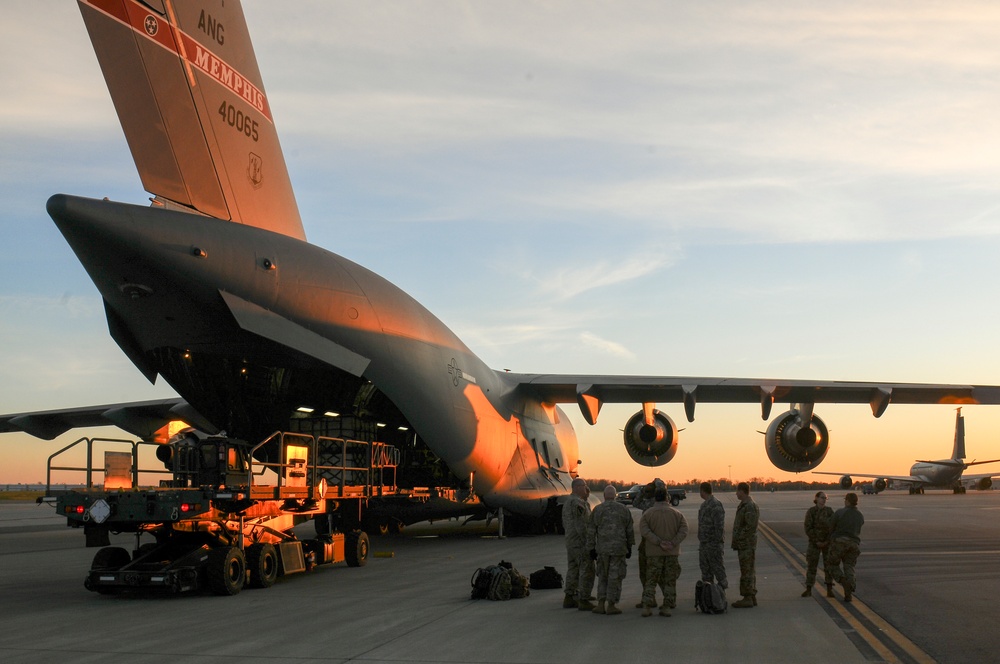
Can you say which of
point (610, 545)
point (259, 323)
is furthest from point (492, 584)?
point (259, 323)

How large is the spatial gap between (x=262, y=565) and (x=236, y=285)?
13.0 ft

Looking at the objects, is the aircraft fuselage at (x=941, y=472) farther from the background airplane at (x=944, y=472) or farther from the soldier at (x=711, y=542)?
the soldier at (x=711, y=542)

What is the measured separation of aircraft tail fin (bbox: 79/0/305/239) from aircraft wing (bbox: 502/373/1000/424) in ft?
34.5

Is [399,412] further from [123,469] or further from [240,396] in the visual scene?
[123,469]

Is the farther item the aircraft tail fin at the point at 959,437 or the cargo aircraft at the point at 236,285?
the aircraft tail fin at the point at 959,437

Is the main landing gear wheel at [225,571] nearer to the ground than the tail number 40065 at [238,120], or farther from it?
nearer to the ground

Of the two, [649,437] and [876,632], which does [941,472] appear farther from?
[876,632]

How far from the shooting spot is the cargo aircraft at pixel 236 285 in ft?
41.5

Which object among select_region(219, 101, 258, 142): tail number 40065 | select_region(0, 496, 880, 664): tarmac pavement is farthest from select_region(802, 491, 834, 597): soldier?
select_region(219, 101, 258, 142): tail number 40065

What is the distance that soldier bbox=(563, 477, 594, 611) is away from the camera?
10.7 metres

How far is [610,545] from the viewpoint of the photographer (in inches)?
412

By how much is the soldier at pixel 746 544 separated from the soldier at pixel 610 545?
1295 millimetres

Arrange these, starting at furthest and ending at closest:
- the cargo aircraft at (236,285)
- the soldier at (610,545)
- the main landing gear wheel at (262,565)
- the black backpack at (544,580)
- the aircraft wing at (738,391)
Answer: the aircraft wing at (738,391) → the main landing gear wheel at (262,565) → the black backpack at (544,580) → the cargo aircraft at (236,285) → the soldier at (610,545)

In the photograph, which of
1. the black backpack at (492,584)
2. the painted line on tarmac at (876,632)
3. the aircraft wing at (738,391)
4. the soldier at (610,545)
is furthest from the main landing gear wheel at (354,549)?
the aircraft wing at (738,391)
